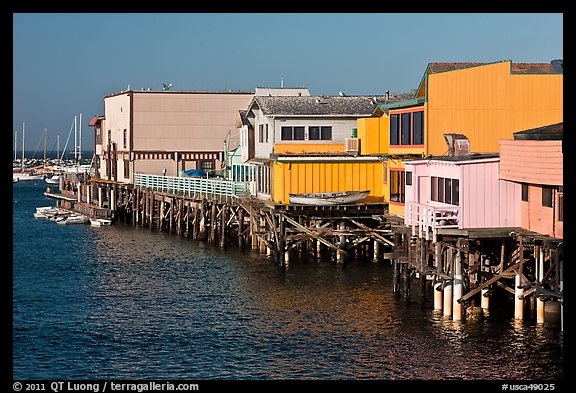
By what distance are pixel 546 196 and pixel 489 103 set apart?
32.3ft

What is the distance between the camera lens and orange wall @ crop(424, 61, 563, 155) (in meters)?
41.2

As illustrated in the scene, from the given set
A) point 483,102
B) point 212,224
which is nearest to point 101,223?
point 212,224

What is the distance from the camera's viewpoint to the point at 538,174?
3175cm

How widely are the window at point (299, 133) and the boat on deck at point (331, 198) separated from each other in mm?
9804

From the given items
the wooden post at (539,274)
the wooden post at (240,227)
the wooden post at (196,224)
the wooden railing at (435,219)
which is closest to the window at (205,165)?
the wooden post at (196,224)

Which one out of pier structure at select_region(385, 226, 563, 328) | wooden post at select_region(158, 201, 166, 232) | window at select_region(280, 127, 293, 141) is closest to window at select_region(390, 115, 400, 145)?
pier structure at select_region(385, 226, 563, 328)

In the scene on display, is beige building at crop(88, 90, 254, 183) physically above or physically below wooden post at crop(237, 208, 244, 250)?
above

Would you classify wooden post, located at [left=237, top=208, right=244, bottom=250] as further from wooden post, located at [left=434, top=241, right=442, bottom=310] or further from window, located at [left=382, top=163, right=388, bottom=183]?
wooden post, located at [left=434, top=241, right=442, bottom=310]

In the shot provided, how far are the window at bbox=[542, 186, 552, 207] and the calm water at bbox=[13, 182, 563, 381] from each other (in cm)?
397

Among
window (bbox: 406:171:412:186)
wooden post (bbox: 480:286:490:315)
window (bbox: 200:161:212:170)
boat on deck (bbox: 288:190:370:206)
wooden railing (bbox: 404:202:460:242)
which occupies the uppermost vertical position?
window (bbox: 200:161:212:170)

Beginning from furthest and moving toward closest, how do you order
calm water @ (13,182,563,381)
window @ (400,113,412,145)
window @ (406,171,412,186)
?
window @ (400,113,412,145) < window @ (406,171,412,186) < calm water @ (13,182,563,381)
